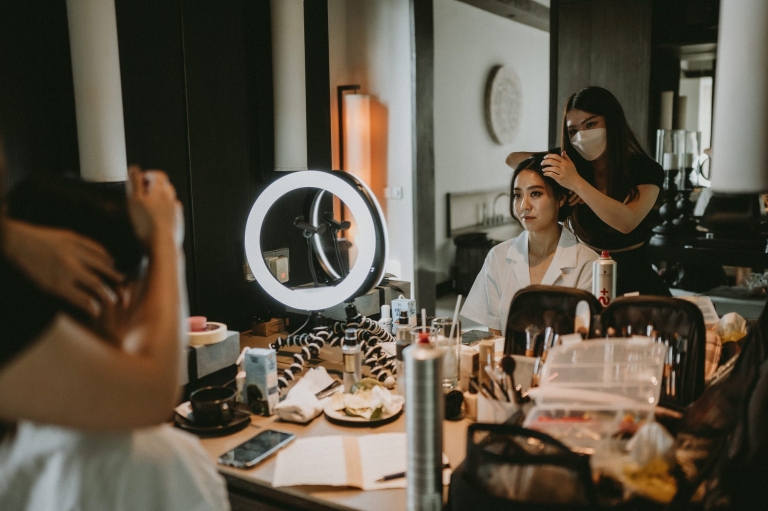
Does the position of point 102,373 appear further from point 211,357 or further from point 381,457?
point 211,357

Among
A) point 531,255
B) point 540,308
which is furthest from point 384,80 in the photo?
point 540,308

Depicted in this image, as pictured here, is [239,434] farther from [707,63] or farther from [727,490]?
[707,63]

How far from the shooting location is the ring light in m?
1.99

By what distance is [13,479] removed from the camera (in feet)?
3.45

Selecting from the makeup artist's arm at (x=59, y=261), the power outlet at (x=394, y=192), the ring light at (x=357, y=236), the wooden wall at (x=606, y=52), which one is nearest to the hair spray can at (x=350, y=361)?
the ring light at (x=357, y=236)

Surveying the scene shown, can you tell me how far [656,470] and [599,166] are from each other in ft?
5.07

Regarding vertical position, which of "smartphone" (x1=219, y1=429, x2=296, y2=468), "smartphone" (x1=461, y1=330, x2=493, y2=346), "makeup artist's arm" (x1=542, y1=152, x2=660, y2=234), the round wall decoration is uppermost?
the round wall decoration

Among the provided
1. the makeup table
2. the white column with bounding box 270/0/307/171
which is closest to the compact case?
the makeup table

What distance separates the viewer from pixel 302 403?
5.71 ft

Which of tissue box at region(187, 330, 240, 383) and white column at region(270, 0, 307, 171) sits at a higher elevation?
white column at region(270, 0, 307, 171)

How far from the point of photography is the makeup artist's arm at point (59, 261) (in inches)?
34.2

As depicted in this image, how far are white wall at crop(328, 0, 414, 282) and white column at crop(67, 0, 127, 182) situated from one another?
129 inches

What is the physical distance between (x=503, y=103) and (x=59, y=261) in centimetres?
662

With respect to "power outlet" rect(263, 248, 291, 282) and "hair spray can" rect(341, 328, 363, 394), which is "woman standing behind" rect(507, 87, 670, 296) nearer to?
"hair spray can" rect(341, 328, 363, 394)
